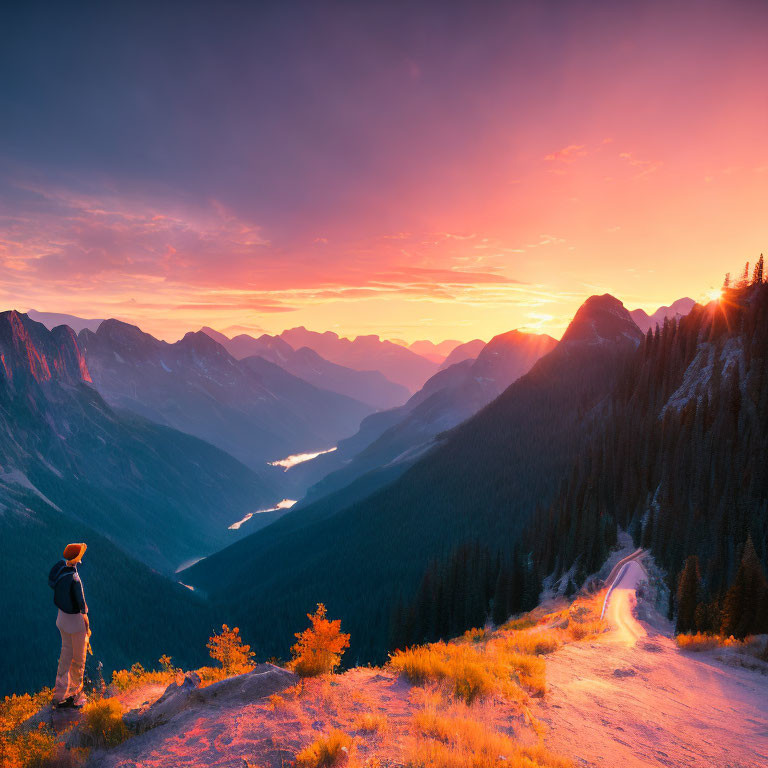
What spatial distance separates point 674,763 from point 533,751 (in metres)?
4.09

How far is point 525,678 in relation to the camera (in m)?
12.5

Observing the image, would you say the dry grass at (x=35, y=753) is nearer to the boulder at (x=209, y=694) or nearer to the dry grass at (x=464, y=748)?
the boulder at (x=209, y=694)

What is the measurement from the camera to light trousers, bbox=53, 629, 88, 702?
424 inches

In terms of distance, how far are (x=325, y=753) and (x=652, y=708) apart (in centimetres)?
1064

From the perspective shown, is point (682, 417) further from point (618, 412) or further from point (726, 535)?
point (618, 412)

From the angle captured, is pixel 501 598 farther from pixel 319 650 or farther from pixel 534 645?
pixel 319 650

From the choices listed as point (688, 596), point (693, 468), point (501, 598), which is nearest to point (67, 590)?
point (688, 596)

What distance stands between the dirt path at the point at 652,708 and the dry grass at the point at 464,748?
66.9 inches

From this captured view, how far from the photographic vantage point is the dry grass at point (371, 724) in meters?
9.11

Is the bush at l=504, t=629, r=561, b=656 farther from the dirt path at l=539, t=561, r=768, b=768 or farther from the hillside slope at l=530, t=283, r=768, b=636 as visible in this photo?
the hillside slope at l=530, t=283, r=768, b=636

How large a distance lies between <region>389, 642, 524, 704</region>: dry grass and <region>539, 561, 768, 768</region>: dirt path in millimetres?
1161

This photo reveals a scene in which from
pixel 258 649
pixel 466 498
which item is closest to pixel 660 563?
pixel 466 498

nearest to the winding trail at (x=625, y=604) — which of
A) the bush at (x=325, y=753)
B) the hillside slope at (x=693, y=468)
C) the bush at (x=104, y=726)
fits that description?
the hillside slope at (x=693, y=468)

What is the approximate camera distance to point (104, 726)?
946 cm
